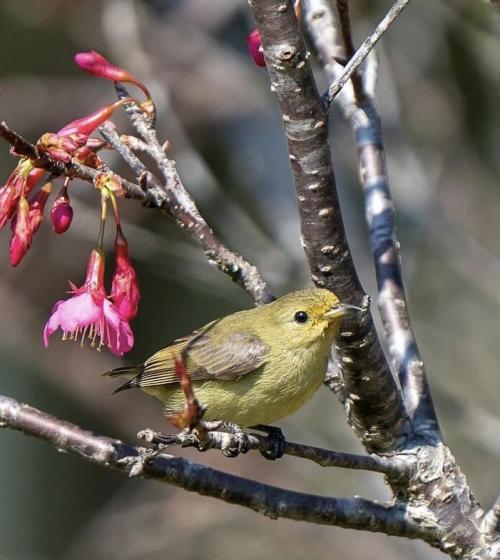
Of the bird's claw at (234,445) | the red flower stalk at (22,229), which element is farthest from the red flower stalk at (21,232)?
the bird's claw at (234,445)

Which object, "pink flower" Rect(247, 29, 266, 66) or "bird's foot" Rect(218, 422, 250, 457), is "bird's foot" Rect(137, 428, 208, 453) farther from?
"pink flower" Rect(247, 29, 266, 66)

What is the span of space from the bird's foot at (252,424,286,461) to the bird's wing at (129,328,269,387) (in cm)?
26

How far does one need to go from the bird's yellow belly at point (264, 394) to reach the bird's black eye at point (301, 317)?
0.17m

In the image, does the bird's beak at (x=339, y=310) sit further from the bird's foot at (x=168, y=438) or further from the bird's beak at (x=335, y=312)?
the bird's foot at (x=168, y=438)

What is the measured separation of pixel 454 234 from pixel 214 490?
3823 mm


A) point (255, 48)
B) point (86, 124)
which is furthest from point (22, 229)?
point (255, 48)

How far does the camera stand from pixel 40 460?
889 cm

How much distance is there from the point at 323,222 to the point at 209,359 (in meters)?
1.53

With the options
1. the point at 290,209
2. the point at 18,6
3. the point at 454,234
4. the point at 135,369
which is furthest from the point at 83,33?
the point at 135,369

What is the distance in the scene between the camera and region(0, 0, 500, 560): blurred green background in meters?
6.33

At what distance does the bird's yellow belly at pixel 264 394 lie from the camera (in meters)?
3.79

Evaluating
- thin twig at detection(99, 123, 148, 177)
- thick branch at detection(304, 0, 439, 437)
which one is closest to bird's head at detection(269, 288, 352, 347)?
thick branch at detection(304, 0, 439, 437)

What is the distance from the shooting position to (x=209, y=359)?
4.04m

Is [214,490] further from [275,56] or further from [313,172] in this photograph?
[275,56]
